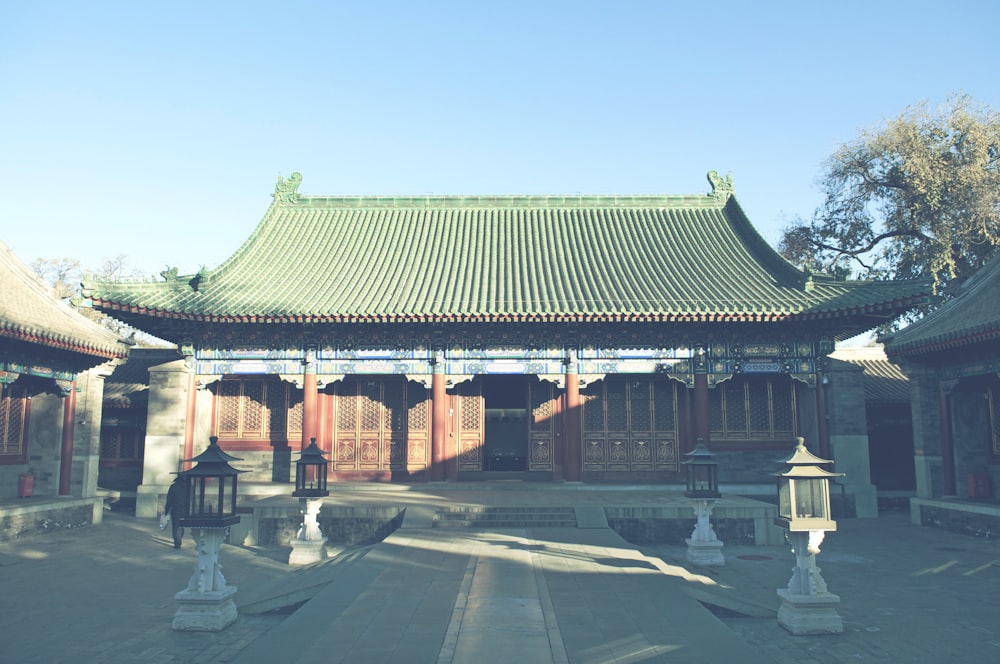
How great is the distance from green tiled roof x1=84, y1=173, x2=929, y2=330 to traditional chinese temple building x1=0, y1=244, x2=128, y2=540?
1.21 meters

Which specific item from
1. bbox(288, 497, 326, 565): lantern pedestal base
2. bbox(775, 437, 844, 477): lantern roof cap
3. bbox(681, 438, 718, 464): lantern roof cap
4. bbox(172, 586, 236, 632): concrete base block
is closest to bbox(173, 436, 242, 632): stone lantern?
bbox(172, 586, 236, 632): concrete base block

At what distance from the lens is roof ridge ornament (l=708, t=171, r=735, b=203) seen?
23109mm

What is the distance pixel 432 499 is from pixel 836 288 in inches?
433

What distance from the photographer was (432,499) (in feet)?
51.2

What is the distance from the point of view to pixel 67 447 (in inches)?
655

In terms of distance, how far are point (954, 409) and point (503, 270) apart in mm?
11353

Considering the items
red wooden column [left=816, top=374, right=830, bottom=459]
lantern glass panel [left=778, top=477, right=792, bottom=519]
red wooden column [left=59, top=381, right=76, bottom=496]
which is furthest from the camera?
red wooden column [left=816, top=374, right=830, bottom=459]

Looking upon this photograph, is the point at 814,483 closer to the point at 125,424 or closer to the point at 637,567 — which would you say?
the point at 637,567

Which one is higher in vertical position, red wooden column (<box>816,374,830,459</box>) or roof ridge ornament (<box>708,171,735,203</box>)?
roof ridge ornament (<box>708,171,735,203</box>)

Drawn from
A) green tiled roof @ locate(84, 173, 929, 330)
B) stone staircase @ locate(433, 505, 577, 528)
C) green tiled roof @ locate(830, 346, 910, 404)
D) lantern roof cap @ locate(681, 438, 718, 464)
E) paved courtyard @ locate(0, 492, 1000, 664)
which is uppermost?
green tiled roof @ locate(84, 173, 929, 330)

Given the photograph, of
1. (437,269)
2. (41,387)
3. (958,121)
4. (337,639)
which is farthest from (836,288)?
(41,387)

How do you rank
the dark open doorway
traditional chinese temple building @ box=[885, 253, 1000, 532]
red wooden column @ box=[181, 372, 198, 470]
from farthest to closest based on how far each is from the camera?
1. the dark open doorway
2. red wooden column @ box=[181, 372, 198, 470]
3. traditional chinese temple building @ box=[885, 253, 1000, 532]

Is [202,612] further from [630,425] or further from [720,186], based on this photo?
[720,186]

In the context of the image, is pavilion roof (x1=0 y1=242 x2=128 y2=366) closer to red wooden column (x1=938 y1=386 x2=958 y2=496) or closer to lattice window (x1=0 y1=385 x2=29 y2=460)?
lattice window (x1=0 y1=385 x2=29 y2=460)
